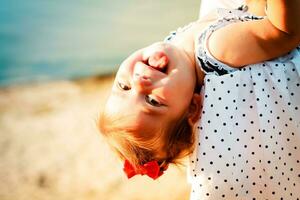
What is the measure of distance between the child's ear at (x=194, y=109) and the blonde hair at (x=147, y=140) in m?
0.01

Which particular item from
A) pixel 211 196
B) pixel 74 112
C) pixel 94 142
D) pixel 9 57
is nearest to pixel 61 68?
pixel 9 57

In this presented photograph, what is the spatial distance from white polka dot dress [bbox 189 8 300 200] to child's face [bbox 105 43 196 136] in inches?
1.6

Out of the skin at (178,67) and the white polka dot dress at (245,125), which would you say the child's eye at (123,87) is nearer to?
the skin at (178,67)

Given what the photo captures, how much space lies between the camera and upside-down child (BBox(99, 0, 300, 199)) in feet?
3.45

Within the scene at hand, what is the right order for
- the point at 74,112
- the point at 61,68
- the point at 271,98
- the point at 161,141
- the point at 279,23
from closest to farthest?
the point at 279,23, the point at 271,98, the point at 161,141, the point at 74,112, the point at 61,68

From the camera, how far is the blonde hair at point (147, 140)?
115 centimetres

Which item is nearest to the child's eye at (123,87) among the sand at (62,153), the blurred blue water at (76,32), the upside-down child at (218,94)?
the upside-down child at (218,94)

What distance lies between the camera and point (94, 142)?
2.97 meters

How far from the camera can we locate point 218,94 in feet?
3.52

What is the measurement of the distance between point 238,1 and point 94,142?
5.65ft

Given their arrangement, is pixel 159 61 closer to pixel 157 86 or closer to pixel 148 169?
pixel 157 86

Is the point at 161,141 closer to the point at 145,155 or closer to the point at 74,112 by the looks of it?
the point at 145,155

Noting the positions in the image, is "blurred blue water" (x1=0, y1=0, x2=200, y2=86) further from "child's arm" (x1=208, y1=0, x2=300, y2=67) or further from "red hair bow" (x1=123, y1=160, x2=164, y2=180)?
"child's arm" (x1=208, y1=0, x2=300, y2=67)

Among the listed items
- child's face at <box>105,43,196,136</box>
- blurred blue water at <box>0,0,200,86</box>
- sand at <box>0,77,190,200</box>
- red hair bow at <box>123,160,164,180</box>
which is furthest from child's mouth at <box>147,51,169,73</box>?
blurred blue water at <box>0,0,200,86</box>
